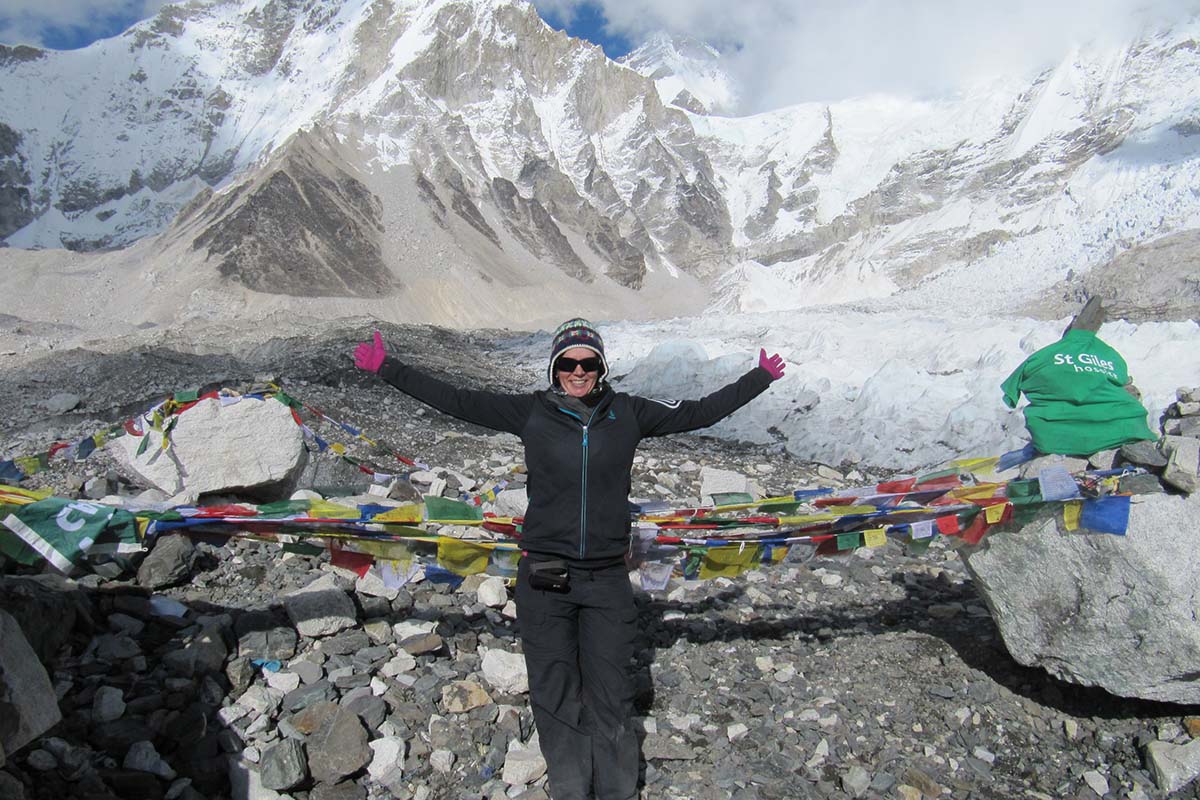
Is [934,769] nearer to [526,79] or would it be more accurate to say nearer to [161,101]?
[526,79]

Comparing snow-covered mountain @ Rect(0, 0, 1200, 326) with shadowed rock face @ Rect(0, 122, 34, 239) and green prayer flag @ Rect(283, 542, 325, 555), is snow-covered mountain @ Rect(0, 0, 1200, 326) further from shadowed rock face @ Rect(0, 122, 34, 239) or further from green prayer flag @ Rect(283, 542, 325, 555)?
green prayer flag @ Rect(283, 542, 325, 555)

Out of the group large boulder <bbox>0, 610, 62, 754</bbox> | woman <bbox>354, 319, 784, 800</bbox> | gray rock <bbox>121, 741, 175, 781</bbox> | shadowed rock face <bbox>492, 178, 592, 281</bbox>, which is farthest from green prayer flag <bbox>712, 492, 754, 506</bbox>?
shadowed rock face <bbox>492, 178, 592, 281</bbox>

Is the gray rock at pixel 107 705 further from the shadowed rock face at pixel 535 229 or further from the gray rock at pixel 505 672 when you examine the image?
the shadowed rock face at pixel 535 229

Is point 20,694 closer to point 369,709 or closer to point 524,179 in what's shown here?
point 369,709

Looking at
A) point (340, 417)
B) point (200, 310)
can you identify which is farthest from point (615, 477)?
point (200, 310)

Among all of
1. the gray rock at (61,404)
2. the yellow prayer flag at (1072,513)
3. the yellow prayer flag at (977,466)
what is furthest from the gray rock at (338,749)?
the gray rock at (61,404)
